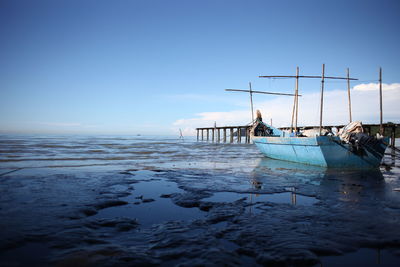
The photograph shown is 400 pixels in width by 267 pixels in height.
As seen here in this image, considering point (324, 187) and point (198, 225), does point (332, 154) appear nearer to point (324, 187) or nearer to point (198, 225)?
point (324, 187)

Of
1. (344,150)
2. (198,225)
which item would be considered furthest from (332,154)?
(198,225)

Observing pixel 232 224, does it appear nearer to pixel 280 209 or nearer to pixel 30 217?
pixel 280 209

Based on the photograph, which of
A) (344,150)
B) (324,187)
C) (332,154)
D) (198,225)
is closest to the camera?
(198,225)

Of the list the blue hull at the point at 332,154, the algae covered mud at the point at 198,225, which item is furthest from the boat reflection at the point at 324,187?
the blue hull at the point at 332,154

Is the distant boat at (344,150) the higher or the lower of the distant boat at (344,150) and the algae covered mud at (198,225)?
the higher

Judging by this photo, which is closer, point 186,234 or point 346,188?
point 186,234

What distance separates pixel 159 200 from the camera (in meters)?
6.12

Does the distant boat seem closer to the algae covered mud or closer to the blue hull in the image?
the blue hull

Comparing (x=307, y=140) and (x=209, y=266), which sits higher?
(x=307, y=140)

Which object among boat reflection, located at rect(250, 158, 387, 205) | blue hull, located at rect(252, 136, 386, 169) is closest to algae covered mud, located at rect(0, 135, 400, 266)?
boat reflection, located at rect(250, 158, 387, 205)

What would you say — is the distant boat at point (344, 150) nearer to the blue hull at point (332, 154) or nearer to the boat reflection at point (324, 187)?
the blue hull at point (332, 154)

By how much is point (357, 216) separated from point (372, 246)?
1.54 meters

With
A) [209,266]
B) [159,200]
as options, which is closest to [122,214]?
[159,200]

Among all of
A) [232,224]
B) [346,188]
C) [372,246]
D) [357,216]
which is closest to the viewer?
[372,246]
